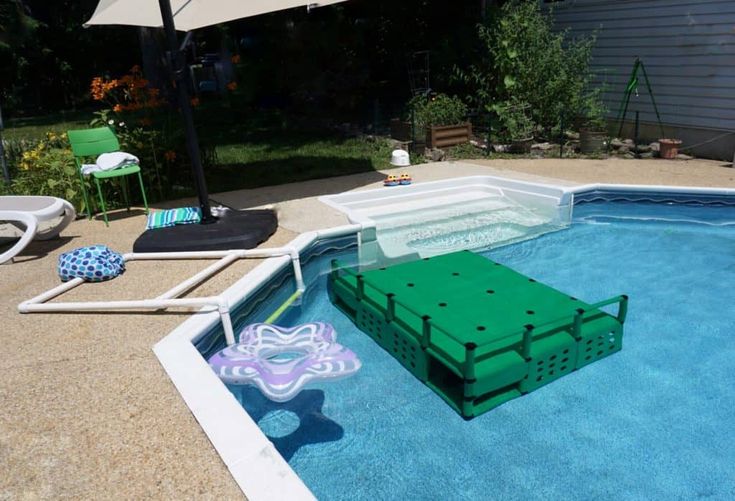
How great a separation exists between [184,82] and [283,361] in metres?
3.41

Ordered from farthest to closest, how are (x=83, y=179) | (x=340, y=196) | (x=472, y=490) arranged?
(x=340, y=196)
(x=83, y=179)
(x=472, y=490)

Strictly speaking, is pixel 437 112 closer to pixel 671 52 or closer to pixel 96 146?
pixel 671 52

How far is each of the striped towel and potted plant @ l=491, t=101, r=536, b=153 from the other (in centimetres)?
656

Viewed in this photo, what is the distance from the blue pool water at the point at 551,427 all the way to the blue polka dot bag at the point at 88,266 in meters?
1.36

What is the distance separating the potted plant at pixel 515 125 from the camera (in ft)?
33.3

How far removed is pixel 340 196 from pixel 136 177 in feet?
9.20

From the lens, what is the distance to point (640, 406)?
3633mm

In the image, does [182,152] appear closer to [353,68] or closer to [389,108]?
[353,68]

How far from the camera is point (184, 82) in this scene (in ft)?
17.3

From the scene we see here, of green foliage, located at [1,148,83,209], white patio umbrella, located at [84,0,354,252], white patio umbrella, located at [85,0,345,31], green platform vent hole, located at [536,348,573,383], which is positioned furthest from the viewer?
green foliage, located at [1,148,83,209]

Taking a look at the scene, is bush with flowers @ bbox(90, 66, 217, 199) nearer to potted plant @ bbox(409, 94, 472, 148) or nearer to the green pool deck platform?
the green pool deck platform

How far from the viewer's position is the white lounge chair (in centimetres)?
498

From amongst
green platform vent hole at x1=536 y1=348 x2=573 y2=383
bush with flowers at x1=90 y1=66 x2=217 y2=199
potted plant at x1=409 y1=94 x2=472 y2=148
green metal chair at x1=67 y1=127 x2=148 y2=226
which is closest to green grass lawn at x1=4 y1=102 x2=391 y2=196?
bush with flowers at x1=90 y1=66 x2=217 y2=199

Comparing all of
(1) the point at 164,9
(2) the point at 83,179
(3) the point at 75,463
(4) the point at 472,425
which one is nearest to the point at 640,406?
(4) the point at 472,425
